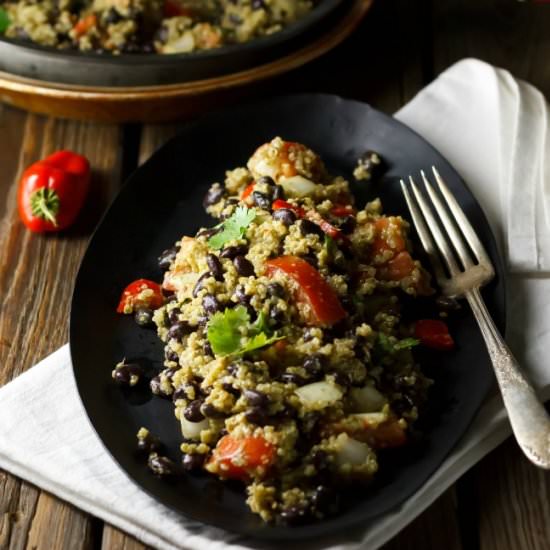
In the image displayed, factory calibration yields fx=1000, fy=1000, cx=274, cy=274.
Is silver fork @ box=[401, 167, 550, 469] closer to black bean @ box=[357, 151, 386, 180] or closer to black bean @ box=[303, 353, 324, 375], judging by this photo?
black bean @ box=[357, 151, 386, 180]

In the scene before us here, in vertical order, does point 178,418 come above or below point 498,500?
above

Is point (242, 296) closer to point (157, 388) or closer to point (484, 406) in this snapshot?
point (157, 388)

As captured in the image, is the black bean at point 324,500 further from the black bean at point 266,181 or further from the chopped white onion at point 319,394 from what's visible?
the black bean at point 266,181

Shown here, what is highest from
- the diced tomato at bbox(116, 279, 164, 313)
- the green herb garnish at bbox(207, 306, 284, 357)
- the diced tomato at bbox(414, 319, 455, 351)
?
the green herb garnish at bbox(207, 306, 284, 357)

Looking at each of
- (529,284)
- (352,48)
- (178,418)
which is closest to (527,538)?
(529,284)

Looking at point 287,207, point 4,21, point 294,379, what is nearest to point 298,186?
point 287,207

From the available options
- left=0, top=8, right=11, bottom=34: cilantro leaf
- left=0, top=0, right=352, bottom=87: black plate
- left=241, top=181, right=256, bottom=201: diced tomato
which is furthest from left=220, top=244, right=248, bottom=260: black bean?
left=0, top=8, right=11, bottom=34: cilantro leaf

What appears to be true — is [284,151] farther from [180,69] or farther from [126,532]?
[126,532]
